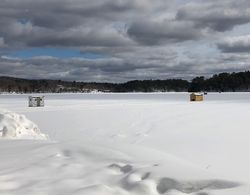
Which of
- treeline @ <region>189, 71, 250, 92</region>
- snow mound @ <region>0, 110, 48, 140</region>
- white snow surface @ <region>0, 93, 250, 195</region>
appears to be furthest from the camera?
treeline @ <region>189, 71, 250, 92</region>

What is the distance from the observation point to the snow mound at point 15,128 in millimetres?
10242

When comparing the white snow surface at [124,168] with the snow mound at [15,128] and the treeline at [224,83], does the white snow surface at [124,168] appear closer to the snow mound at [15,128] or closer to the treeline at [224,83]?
the snow mound at [15,128]

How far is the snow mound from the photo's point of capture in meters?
10.2

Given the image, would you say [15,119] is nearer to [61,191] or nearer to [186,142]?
[186,142]

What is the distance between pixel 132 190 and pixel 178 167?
0.92 metres

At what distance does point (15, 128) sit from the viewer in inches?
416

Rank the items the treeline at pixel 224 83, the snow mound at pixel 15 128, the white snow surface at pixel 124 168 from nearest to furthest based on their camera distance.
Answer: the white snow surface at pixel 124 168, the snow mound at pixel 15 128, the treeline at pixel 224 83

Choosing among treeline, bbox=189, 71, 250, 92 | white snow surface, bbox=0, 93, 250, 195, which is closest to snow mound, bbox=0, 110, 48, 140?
white snow surface, bbox=0, 93, 250, 195

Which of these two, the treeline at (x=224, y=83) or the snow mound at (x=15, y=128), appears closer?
the snow mound at (x=15, y=128)

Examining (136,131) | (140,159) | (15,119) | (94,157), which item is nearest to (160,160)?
(140,159)

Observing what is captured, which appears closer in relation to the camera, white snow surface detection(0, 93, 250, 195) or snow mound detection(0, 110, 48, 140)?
white snow surface detection(0, 93, 250, 195)

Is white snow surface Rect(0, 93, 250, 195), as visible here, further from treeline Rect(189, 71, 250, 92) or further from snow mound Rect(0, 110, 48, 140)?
treeline Rect(189, 71, 250, 92)

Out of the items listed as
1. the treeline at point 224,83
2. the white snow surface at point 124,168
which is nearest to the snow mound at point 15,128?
the white snow surface at point 124,168

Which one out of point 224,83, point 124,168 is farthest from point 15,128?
point 224,83
